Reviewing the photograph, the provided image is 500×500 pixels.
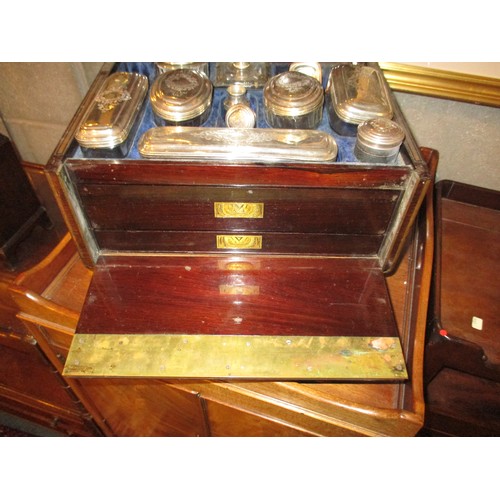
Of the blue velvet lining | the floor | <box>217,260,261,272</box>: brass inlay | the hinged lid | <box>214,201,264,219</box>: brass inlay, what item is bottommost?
the floor

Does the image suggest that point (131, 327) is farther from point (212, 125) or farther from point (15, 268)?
point (15, 268)

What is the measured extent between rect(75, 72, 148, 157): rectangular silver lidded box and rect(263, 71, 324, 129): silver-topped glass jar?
11.0 inches

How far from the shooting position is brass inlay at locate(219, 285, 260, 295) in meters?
0.80

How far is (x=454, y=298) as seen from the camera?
38.6 inches

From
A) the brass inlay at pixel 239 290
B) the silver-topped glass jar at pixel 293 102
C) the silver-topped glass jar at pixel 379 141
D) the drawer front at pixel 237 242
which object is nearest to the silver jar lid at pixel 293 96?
the silver-topped glass jar at pixel 293 102

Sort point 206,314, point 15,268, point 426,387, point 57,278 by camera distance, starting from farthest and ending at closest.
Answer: point 15,268, point 426,387, point 57,278, point 206,314

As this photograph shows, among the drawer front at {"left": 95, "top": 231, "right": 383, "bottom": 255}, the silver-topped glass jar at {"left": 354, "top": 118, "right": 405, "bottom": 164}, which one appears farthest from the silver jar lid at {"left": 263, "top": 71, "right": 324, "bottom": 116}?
the drawer front at {"left": 95, "top": 231, "right": 383, "bottom": 255}

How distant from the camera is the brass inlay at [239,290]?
2.63ft

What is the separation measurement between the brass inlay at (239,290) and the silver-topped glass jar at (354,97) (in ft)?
1.26

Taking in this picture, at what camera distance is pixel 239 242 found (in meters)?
0.85

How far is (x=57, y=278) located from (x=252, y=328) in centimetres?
54

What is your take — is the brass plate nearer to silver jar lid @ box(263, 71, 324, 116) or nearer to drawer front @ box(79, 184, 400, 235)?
drawer front @ box(79, 184, 400, 235)

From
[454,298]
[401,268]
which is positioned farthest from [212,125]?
[454,298]

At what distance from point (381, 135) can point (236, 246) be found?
381 mm
